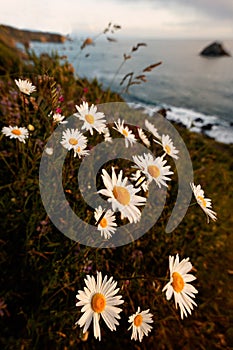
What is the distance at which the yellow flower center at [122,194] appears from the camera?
0.66 meters

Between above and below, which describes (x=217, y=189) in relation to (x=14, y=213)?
below

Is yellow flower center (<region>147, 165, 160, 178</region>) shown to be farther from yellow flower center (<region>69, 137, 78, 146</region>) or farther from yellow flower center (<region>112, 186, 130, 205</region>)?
yellow flower center (<region>69, 137, 78, 146</region>)

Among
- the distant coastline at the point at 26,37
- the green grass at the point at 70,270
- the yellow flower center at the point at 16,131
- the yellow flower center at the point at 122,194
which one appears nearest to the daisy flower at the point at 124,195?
the yellow flower center at the point at 122,194

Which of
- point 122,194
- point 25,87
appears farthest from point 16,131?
point 122,194

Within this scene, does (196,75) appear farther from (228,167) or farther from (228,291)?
(228,291)

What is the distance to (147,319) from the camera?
76 cm

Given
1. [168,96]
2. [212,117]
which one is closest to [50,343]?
[212,117]

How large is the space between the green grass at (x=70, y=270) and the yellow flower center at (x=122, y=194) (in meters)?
0.28

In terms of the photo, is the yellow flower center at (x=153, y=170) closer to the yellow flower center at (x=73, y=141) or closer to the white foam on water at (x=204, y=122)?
the yellow flower center at (x=73, y=141)

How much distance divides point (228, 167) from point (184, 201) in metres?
1.64

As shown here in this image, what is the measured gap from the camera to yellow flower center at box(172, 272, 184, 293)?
71cm

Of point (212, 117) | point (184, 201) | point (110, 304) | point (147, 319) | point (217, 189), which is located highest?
point (110, 304)

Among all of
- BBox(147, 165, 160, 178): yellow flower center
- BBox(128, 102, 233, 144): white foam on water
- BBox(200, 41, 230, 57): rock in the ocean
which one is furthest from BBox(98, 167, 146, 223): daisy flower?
BBox(200, 41, 230, 57): rock in the ocean

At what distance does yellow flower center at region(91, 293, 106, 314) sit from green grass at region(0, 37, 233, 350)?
21cm
